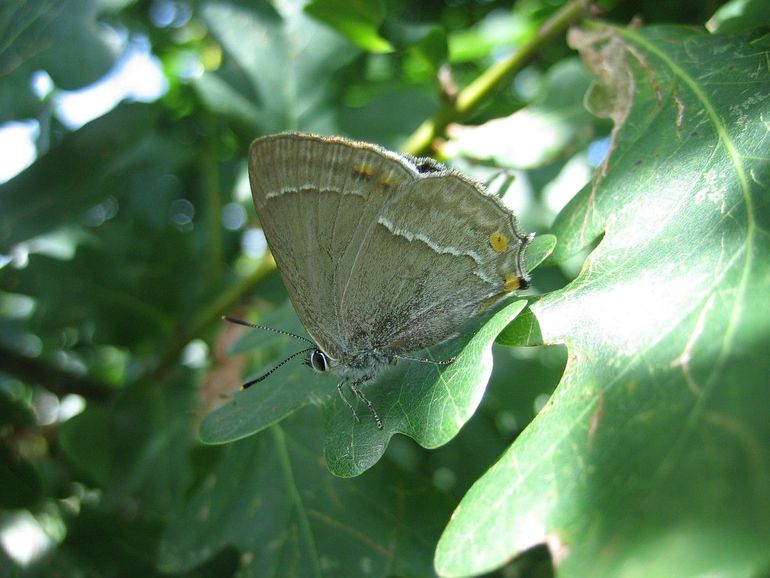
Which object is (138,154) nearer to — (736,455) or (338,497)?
(338,497)

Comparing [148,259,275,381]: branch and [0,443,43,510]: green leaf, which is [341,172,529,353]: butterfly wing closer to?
[148,259,275,381]: branch

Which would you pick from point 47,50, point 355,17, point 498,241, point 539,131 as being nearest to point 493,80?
point 539,131

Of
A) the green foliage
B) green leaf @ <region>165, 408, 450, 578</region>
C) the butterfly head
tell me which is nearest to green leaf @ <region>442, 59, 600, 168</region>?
the green foliage

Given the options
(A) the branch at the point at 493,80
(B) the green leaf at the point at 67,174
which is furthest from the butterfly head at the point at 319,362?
(B) the green leaf at the point at 67,174

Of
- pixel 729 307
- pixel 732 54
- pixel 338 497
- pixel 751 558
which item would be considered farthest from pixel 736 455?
pixel 338 497

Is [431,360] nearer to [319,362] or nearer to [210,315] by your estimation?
[319,362]

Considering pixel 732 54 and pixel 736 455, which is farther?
pixel 732 54
